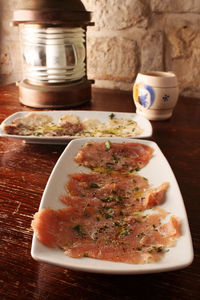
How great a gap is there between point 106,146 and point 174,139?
244 mm

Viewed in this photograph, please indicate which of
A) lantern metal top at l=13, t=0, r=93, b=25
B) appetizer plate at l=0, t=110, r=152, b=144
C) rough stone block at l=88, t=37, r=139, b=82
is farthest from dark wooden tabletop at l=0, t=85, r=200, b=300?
rough stone block at l=88, t=37, r=139, b=82

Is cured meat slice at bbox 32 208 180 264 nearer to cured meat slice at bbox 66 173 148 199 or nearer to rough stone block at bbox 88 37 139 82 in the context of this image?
cured meat slice at bbox 66 173 148 199

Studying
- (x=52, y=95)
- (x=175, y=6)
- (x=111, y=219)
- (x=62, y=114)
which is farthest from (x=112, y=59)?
(x=111, y=219)

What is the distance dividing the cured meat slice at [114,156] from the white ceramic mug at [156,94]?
11.4 inches

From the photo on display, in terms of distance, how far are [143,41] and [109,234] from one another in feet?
3.37

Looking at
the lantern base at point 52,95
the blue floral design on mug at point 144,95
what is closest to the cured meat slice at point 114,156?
the blue floral design on mug at point 144,95

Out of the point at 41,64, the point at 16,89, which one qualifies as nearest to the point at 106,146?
the point at 41,64

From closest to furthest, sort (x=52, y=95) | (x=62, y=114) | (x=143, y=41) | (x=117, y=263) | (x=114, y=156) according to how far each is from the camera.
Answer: (x=117, y=263) < (x=114, y=156) < (x=62, y=114) < (x=52, y=95) < (x=143, y=41)

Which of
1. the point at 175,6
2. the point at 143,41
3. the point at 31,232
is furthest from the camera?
the point at 143,41

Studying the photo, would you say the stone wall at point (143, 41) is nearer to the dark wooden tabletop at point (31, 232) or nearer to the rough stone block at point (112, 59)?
the rough stone block at point (112, 59)

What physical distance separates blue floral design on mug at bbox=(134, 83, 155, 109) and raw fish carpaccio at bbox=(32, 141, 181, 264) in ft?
1.16

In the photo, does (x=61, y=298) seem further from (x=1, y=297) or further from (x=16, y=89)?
(x=16, y=89)

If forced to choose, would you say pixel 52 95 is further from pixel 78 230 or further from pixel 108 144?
pixel 78 230

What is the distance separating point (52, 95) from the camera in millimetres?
1057
